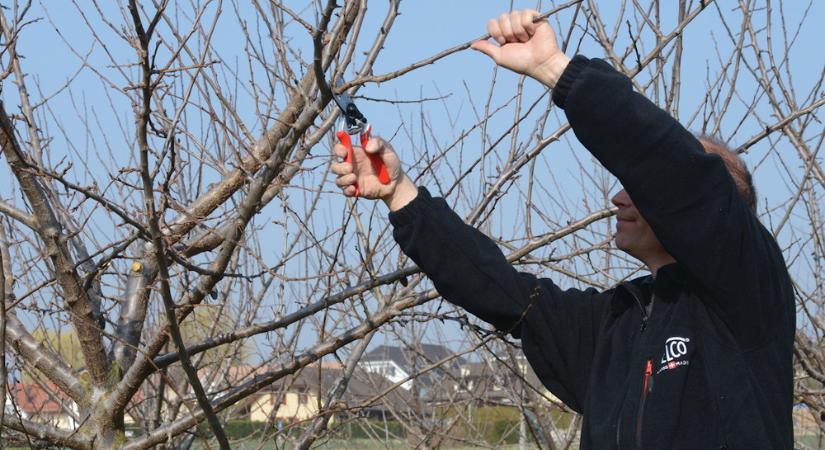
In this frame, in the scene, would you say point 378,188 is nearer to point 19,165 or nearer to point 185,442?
point 19,165

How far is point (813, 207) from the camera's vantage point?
5.24 meters

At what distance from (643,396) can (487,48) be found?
766 mm

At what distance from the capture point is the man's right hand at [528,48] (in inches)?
76.4

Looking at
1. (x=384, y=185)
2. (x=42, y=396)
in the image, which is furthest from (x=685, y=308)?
(x=42, y=396)

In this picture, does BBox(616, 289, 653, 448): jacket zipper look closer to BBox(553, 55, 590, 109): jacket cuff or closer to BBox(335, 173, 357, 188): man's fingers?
BBox(553, 55, 590, 109): jacket cuff

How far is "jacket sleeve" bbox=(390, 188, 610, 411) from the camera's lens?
224cm

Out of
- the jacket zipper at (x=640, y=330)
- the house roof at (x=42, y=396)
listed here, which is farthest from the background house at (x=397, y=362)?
the jacket zipper at (x=640, y=330)

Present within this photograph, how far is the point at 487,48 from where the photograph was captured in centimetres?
205

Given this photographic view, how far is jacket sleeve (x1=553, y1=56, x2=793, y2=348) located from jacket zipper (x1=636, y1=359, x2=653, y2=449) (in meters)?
0.18

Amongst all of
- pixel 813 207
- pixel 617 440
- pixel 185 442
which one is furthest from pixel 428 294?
pixel 813 207

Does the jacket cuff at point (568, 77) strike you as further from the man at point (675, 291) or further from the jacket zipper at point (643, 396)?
the jacket zipper at point (643, 396)

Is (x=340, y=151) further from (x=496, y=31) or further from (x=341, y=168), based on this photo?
(x=496, y=31)

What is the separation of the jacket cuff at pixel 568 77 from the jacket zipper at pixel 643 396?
0.53 meters

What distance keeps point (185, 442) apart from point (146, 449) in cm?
140
